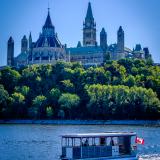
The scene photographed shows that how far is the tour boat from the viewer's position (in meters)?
48.8

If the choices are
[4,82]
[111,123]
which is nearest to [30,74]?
[4,82]

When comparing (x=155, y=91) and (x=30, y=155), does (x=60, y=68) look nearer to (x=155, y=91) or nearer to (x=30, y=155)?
(x=155, y=91)

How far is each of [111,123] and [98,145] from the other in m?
84.6

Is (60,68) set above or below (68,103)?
above

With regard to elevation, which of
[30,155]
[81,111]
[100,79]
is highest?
[100,79]

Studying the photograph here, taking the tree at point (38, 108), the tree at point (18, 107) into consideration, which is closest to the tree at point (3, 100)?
the tree at point (18, 107)

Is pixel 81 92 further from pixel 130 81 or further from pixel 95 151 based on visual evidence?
pixel 95 151

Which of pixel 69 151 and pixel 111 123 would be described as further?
pixel 111 123

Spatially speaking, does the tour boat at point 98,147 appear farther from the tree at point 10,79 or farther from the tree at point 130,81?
the tree at point 10,79

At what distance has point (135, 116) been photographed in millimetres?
137625

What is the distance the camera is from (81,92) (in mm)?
161625

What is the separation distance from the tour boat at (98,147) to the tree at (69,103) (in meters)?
97.0

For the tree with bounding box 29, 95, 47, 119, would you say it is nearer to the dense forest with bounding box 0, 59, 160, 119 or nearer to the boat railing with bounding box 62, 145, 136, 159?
the dense forest with bounding box 0, 59, 160, 119

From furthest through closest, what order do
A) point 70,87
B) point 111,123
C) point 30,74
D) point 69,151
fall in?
point 30,74
point 70,87
point 111,123
point 69,151
